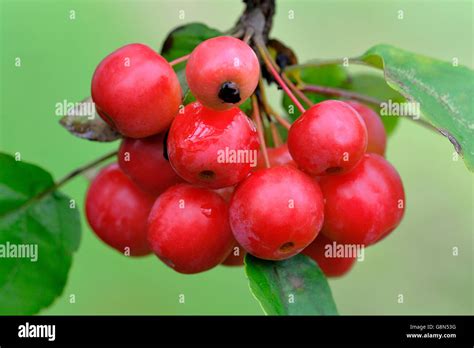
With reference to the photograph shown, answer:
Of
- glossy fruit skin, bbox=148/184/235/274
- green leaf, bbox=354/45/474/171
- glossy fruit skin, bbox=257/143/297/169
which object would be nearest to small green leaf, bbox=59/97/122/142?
glossy fruit skin, bbox=148/184/235/274

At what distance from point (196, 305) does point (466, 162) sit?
1521 mm

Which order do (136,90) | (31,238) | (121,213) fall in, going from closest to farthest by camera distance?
(136,90), (121,213), (31,238)

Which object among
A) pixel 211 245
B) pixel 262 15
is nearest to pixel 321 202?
pixel 211 245

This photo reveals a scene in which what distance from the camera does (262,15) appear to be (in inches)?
54.4

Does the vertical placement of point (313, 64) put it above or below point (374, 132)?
above

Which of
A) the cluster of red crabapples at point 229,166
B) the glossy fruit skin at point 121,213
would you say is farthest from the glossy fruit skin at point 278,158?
the glossy fruit skin at point 121,213

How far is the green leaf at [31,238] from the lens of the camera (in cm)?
141

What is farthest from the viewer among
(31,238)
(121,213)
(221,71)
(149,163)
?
(31,238)

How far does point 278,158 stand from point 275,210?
0.15 meters

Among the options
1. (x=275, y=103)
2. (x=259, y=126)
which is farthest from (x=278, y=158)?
(x=275, y=103)

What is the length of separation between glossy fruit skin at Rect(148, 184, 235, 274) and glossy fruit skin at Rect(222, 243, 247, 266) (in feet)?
0.26

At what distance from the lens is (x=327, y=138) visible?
110 centimetres

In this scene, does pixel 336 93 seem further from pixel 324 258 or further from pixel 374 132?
pixel 324 258
